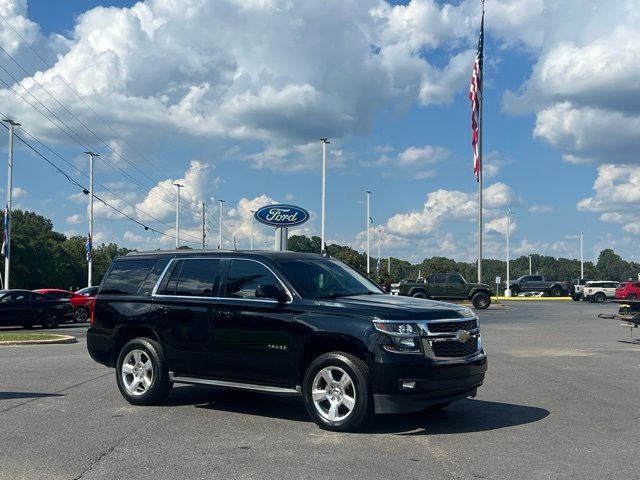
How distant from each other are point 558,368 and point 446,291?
2646 centimetres

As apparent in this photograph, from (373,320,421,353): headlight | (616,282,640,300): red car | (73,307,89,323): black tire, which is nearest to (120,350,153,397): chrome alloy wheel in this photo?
(373,320,421,353): headlight

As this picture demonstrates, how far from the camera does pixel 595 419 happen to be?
8453 millimetres

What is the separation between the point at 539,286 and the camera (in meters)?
67.3

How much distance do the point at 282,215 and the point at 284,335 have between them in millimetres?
25567

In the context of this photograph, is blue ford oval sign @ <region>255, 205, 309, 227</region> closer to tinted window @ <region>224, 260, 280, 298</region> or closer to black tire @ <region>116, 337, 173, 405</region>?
black tire @ <region>116, 337, 173, 405</region>

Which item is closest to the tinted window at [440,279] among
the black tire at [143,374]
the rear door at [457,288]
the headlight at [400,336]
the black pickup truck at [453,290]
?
the black pickup truck at [453,290]

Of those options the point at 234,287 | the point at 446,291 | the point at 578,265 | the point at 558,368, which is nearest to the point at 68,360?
the point at 234,287

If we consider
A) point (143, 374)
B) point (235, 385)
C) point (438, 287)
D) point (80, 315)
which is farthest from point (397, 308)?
point (438, 287)

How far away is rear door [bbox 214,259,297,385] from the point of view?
800 cm

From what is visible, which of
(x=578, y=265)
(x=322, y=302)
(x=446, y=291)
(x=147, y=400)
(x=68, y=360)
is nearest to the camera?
(x=322, y=302)

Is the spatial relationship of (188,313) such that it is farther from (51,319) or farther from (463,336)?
(51,319)

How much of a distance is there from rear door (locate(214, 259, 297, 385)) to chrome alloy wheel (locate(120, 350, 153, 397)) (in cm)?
125

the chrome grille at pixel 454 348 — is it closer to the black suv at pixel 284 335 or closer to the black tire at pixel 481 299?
the black suv at pixel 284 335

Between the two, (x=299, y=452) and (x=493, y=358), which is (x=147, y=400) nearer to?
(x=299, y=452)
